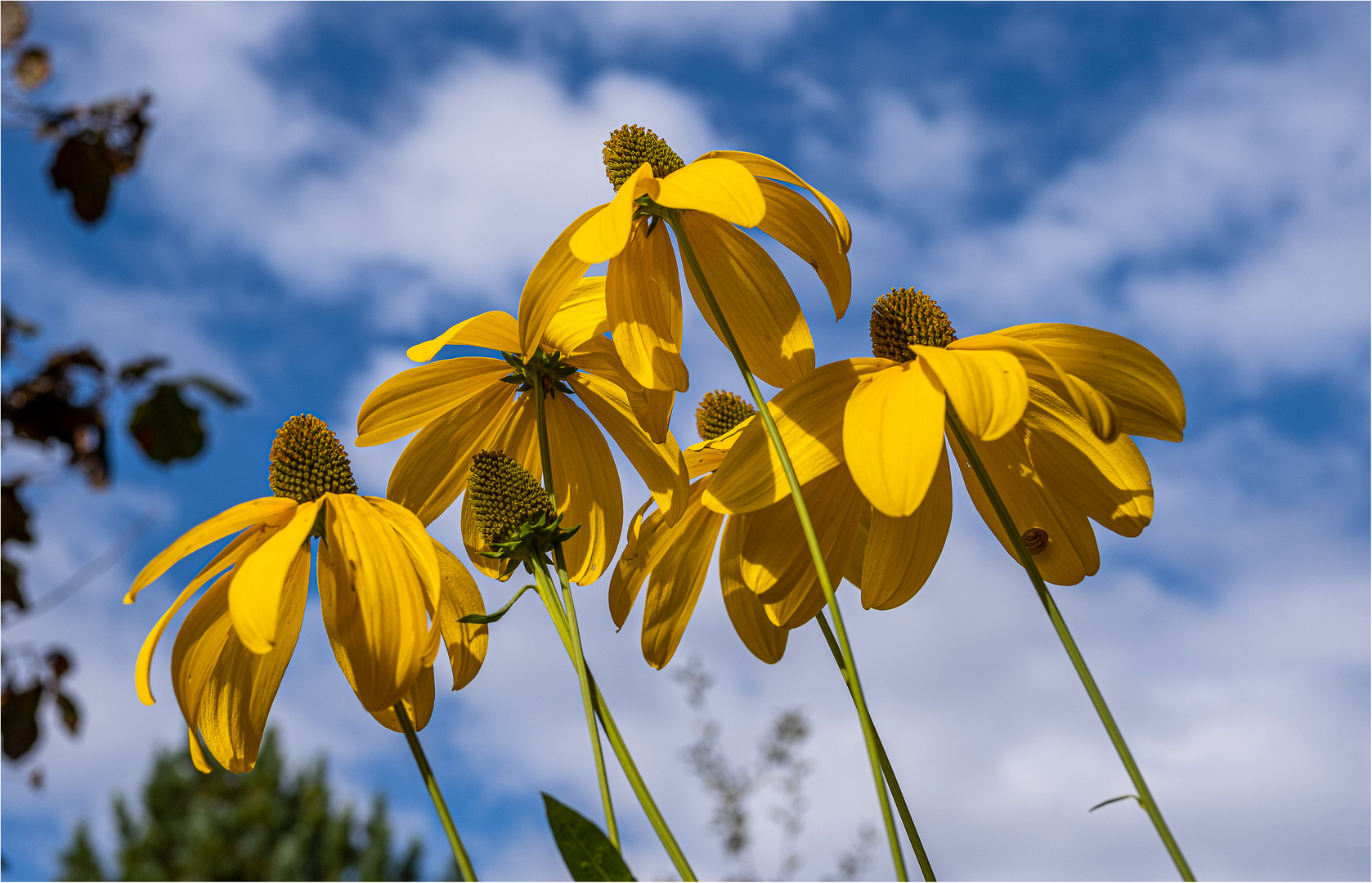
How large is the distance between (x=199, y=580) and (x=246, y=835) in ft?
38.4

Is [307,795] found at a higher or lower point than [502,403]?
higher

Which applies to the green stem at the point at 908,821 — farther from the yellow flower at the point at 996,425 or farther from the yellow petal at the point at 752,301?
the yellow petal at the point at 752,301

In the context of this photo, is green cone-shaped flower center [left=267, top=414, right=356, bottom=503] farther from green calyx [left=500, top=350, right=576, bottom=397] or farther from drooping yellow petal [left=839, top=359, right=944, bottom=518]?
drooping yellow petal [left=839, top=359, right=944, bottom=518]

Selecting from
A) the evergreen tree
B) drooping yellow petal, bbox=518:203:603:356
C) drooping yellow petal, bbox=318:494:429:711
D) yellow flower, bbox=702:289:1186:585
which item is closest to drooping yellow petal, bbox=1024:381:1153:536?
yellow flower, bbox=702:289:1186:585

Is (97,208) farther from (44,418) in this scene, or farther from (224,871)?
(224,871)

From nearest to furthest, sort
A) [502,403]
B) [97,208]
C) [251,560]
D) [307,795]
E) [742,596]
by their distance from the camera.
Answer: [251,560], [742,596], [502,403], [97,208], [307,795]

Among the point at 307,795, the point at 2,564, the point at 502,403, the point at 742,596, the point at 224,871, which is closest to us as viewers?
the point at 742,596

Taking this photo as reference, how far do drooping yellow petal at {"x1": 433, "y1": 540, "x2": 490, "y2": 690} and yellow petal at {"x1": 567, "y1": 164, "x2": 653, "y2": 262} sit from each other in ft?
0.77

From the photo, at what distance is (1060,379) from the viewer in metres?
0.53

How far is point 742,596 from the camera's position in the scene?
72 cm

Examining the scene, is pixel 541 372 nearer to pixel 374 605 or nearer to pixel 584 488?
pixel 584 488

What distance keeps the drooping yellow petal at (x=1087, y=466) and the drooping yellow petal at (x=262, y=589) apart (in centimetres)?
51

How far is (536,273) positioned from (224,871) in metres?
11.6

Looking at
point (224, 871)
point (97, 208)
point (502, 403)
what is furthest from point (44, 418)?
point (224, 871)
